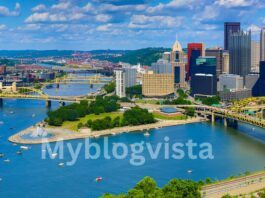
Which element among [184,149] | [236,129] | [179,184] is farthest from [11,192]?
[236,129]

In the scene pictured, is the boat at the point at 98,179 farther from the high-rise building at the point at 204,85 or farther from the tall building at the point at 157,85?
the high-rise building at the point at 204,85

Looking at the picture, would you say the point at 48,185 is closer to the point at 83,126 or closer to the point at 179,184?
the point at 179,184

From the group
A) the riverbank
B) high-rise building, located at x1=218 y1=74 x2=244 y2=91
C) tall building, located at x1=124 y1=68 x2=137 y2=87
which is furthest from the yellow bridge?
tall building, located at x1=124 y1=68 x2=137 y2=87

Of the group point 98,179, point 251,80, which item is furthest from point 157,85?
point 98,179

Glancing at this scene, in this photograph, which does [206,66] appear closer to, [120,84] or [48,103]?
[120,84]

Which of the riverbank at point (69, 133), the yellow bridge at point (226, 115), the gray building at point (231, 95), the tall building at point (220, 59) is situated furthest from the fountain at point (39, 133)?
the tall building at point (220, 59)

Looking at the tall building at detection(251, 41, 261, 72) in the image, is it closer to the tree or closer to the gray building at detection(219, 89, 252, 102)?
the gray building at detection(219, 89, 252, 102)
